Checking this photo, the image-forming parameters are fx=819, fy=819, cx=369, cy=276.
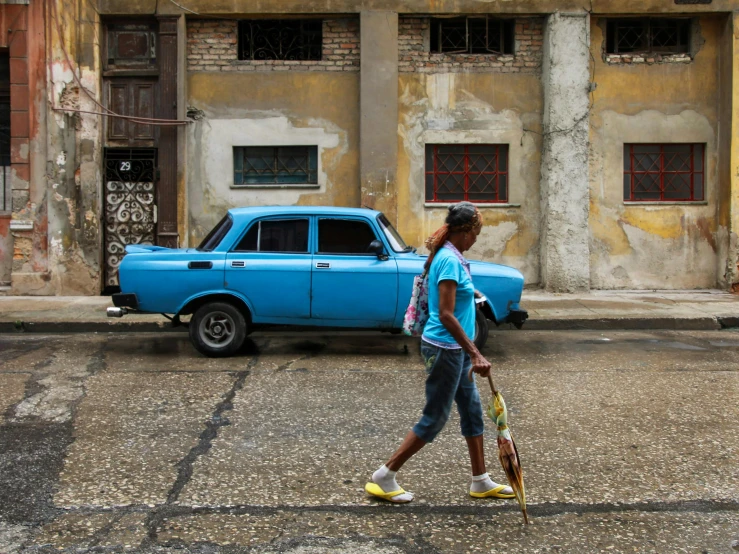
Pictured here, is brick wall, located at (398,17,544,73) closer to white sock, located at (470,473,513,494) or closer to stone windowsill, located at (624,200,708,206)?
stone windowsill, located at (624,200,708,206)

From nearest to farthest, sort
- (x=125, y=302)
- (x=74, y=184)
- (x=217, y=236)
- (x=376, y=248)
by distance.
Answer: (x=376, y=248) → (x=125, y=302) → (x=217, y=236) → (x=74, y=184)

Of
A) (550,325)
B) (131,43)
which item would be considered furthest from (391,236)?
(131,43)

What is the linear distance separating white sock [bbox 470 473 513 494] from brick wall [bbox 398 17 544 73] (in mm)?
10774

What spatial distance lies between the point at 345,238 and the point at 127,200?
6.55m

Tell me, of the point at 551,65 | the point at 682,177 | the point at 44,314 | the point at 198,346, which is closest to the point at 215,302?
the point at 198,346

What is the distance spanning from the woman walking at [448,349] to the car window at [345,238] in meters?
4.44

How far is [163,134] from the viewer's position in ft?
45.7

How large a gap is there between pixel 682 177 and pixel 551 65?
10.1 feet

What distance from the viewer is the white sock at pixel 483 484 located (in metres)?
4.45

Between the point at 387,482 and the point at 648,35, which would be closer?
the point at 387,482

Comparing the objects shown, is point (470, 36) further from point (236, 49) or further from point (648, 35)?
point (236, 49)

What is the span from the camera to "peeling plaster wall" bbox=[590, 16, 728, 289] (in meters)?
14.2

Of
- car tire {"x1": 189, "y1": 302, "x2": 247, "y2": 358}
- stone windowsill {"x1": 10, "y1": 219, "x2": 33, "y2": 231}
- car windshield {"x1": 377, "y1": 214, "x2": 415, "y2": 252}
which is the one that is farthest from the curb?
stone windowsill {"x1": 10, "y1": 219, "x2": 33, "y2": 231}

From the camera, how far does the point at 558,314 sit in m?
11.6
